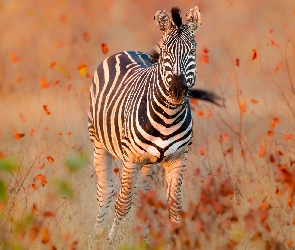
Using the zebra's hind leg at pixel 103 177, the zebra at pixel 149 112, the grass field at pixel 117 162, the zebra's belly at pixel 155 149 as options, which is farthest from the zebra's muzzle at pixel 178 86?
the zebra's hind leg at pixel 103 177

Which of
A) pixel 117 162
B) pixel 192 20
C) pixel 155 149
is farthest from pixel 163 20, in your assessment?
pixel 117 162

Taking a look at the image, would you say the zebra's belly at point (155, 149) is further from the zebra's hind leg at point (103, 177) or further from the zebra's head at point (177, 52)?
the zebra's hind leg at point (103, 177)

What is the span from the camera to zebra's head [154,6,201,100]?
5.84 meters

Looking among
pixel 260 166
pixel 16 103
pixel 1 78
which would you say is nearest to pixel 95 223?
pixel 260 166

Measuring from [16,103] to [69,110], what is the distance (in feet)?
4.86

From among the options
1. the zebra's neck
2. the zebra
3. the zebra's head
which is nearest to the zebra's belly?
the zebra

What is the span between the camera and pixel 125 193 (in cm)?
696

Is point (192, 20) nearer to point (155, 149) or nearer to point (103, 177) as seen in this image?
point (155, 149)

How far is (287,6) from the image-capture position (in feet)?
72.9

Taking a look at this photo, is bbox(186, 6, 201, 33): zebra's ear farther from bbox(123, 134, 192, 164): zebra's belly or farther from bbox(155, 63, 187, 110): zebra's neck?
bbox(123, 134, 192, 164): zebra's belly

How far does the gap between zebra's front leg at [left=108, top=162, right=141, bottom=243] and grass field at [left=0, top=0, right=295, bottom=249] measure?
0.14 meters

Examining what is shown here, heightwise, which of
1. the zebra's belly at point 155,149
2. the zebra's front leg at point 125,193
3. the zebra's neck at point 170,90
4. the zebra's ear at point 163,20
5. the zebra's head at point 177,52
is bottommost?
the zebra's front leg at point 125,193

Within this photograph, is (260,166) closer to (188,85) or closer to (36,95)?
(188,85)

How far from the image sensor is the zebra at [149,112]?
6.01 metres
